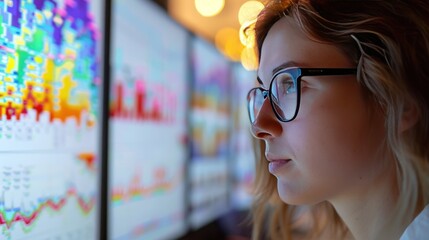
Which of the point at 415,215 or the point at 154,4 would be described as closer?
the point at 415,215

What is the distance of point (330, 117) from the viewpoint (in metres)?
0.90

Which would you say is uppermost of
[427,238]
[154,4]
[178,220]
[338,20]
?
[154,4]

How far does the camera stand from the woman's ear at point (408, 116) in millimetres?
890

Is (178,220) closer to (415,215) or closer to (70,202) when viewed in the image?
(70,202)

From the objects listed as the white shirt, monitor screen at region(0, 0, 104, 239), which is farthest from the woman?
monitor screen at region(0, 0, 104, 239)

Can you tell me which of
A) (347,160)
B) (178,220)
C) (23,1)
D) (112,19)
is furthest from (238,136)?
(23,1)

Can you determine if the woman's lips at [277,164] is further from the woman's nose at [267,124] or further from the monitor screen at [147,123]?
the monitor screen at [147,123]

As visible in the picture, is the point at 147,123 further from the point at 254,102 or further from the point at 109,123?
the point at 254,102

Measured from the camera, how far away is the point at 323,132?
0.90m

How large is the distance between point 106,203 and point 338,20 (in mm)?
667

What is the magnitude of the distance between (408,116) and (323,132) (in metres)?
0.17

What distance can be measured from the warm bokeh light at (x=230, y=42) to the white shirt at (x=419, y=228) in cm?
188

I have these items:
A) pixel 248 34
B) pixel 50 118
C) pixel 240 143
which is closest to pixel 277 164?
pixel 248 34

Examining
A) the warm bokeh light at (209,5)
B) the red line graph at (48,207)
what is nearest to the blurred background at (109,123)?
the red line graph at (48,207)
